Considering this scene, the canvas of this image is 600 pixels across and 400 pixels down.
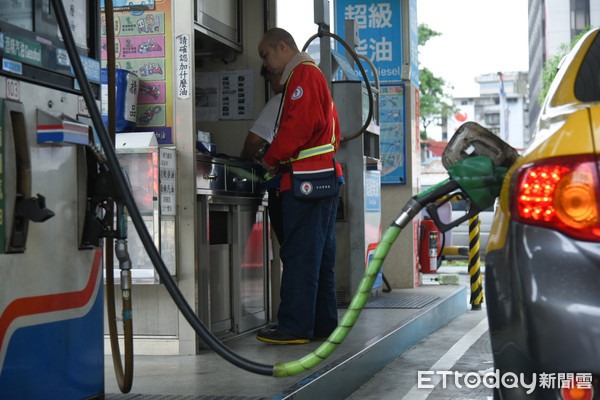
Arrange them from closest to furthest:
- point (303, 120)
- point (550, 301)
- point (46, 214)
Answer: point (550, 301) → point (46, 214) → point (303, 120)

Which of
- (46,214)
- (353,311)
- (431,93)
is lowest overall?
(353,311)

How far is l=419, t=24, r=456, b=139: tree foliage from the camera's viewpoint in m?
36.7

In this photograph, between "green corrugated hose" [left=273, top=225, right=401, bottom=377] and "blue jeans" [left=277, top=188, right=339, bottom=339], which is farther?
"blue jeans" [left=277, top=188, right=339, bottom=339]

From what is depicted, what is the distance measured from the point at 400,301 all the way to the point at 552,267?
6.26 meters

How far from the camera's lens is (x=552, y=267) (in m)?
2.58

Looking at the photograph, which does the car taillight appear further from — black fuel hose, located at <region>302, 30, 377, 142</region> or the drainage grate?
the drainage grate

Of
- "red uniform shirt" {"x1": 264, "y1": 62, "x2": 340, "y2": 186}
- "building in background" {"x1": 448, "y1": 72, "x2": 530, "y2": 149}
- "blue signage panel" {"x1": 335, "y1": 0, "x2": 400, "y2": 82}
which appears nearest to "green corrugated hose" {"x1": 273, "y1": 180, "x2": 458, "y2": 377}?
"red uniform shirt" {"x1": 264, "y1": 62, "x2": 340, "y2": 186}

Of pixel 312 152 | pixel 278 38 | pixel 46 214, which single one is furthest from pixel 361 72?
pixel 46 214

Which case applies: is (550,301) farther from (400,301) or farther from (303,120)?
(400,301)

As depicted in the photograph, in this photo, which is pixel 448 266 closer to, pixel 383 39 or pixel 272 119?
pixel 383 39

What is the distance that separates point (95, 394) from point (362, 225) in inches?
206

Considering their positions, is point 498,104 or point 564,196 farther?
point 498,104

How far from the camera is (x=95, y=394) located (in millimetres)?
3742

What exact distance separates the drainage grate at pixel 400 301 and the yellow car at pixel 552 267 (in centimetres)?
551
